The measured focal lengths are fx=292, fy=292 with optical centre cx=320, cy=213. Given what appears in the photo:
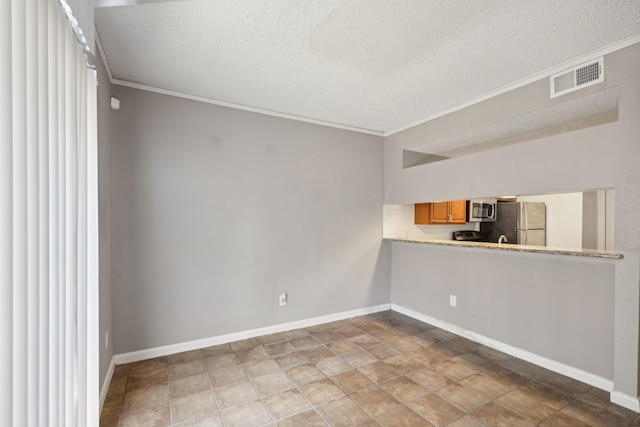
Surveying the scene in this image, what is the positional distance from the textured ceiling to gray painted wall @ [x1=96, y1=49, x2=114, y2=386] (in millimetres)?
328

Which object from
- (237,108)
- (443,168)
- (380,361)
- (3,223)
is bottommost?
(380,361)

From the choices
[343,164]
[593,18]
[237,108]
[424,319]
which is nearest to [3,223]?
[237,108]

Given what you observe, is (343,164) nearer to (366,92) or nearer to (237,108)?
(366,92)

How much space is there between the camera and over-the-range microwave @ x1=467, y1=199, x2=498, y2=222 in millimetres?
5131

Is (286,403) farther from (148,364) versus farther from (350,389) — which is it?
(148,364)

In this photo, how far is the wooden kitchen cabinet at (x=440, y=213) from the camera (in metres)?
4.60

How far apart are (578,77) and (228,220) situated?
3.37 meters

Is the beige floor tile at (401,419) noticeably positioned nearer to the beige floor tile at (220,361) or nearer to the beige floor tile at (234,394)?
the beige floor tile at (234,394)

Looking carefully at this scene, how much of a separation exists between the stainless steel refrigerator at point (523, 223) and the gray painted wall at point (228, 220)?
2.90 m

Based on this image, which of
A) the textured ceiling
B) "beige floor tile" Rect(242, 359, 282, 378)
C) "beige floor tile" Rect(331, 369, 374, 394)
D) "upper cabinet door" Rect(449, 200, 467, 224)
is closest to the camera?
the textured ceiling

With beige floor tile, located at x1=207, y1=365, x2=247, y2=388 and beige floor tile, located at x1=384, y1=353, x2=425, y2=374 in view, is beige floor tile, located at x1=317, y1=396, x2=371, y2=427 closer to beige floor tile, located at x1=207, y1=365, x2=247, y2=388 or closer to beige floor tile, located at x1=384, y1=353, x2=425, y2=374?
beige floor tile, located at x1=384, y1=353, x2=425, y2=374

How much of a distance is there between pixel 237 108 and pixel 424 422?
10.9 feet

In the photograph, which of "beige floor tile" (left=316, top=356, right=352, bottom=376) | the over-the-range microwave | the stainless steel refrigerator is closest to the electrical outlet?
"beige floor tile" (left=316, top=356, right=352, bottom=376)

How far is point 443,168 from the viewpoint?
349 cm
